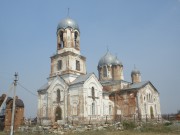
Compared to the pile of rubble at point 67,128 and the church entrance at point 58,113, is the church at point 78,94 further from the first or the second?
the pile of rubble at point 67,128

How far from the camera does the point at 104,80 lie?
39156 millimetres

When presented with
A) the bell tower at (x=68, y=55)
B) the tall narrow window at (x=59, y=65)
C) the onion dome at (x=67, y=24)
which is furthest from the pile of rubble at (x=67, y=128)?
the onion dome at (x=67, y=24)

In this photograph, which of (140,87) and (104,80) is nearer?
(140,87)

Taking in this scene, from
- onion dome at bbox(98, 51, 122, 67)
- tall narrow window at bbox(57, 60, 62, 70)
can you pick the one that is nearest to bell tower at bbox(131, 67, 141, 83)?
onion dome at bbox(98, 51, 122, 67)

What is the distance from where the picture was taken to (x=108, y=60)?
40.3m

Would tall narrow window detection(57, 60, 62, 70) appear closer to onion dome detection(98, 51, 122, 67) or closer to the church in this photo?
the church

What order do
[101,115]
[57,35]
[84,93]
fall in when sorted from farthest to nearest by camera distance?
[57,35] < [101,115] < [84,93]

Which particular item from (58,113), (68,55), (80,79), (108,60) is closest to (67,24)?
(68,55)

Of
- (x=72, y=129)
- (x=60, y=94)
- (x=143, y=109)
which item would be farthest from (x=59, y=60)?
(x=143, y=109)

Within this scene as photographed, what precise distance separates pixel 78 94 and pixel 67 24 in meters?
10.5

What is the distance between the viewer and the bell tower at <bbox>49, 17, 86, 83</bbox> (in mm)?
30652

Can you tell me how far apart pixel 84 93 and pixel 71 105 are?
7.49 feet

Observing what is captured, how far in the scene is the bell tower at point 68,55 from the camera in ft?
101

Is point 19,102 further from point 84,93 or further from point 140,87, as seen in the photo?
point 140,87
